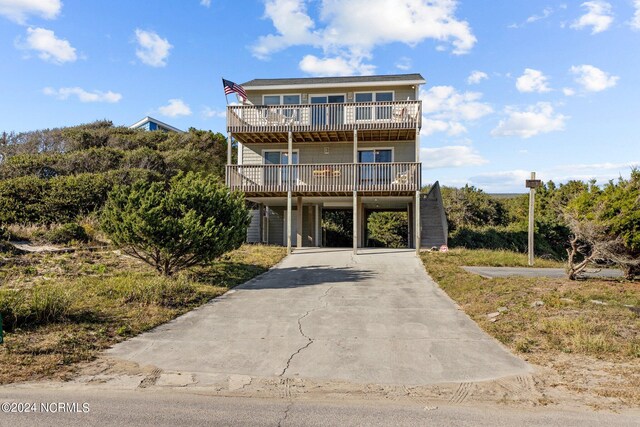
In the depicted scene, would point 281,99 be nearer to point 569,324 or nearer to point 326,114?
point 326,114

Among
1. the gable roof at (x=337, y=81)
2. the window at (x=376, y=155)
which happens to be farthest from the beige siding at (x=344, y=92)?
the window at (x=376, y=155)

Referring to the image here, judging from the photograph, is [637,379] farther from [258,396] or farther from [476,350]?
[258,396]

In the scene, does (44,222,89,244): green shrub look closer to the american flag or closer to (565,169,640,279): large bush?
the american flag

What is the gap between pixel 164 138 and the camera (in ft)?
113

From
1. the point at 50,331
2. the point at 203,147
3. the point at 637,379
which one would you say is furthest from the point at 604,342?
the point at 203,147

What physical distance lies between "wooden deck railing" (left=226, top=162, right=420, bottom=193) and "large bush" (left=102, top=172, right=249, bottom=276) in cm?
721

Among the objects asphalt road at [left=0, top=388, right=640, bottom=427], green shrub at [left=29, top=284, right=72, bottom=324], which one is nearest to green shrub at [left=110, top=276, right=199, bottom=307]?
green shrub at [left=29, top=284, right=72, bottom=324]

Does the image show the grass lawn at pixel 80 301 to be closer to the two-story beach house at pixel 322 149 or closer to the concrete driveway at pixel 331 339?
the concrete driveway at pixel 331 339

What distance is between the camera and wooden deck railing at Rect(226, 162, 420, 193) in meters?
19.0

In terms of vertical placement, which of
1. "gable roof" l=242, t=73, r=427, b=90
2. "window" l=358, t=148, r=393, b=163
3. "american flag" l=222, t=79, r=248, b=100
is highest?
"gable roof" l=242, t=73, r=427, b=90

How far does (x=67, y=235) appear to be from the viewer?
15312mm

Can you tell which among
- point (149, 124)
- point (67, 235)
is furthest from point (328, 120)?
point (149, 124)

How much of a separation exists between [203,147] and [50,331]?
27.4 m

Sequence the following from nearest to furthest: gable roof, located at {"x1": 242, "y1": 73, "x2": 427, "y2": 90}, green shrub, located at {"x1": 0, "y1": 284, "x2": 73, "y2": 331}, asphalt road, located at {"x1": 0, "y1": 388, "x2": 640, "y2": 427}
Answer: asphalt road, located at {"x1": 0, "y1": 388, "x2": 640, "y2": 427}, green shrub, located at {"x1": 0, "y1": 284, "x2": 73, "y2": 331}, gable roof, located at {"x1": 242, "y1": 73, "x2": 427, "y2": 90}
